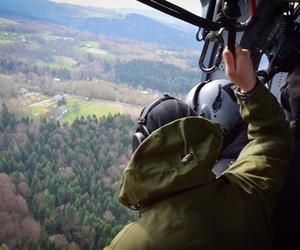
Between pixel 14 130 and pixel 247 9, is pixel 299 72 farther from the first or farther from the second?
pixel 14 130

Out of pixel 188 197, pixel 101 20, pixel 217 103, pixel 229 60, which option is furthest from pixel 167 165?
pixel 101 20

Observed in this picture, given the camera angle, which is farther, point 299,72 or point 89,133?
point 89,133

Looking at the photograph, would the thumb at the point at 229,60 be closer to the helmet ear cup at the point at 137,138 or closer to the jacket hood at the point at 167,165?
the jacket hood at the point at 167,165

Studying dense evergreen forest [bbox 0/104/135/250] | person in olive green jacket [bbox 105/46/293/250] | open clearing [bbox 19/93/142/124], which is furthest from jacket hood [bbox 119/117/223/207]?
open clearing [bbox 19/93/142/124]

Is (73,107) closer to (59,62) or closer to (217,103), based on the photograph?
(59,62)

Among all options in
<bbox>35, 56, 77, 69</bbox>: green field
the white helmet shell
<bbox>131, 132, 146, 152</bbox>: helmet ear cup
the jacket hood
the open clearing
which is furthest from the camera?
<bbox>35, 56, 77, 69</bbox>: green field

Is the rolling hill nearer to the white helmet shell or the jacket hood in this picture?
the white helmet shell

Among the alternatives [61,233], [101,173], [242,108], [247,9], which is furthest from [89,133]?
[242,108]
